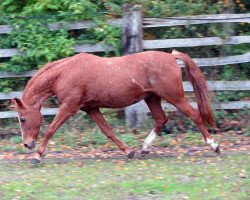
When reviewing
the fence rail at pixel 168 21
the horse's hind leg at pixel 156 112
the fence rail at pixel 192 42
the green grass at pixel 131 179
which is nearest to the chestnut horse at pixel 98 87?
the horse's hind leg at pixel 156 112

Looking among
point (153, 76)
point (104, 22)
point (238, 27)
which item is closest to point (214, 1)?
point (238, 27)

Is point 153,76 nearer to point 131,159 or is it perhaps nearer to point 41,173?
point 131,159

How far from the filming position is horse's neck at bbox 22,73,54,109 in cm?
856

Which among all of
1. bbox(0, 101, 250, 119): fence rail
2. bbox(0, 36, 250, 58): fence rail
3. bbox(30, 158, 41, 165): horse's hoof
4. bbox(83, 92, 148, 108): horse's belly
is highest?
bbox(0, 36, 250, 58): fence rail

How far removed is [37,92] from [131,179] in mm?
2128

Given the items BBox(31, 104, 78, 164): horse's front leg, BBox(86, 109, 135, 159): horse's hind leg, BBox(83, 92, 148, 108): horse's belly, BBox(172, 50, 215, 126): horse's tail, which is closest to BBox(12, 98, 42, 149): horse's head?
BBox(31, 104, 78, 164): horse's front leg

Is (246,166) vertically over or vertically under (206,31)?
under

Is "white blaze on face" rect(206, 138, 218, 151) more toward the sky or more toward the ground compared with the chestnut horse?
more toward the ground

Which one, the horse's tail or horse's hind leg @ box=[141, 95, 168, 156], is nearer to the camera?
the horse's tail

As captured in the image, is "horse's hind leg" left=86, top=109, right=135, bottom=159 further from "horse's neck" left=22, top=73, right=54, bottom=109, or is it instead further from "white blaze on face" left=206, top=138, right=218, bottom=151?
"white blaze on face" left=206, top=138, right=218, bottom=151

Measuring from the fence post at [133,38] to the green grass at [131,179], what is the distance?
181cm

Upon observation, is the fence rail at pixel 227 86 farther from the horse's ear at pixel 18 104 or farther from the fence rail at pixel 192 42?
the horse's ear at pixel 18 104

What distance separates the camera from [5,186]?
277 inches

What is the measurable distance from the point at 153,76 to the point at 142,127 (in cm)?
198
